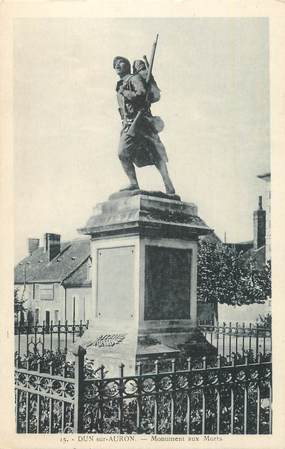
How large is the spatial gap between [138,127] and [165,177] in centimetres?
64

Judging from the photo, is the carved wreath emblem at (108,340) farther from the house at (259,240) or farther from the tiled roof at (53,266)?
the tiled roof at (53,266)

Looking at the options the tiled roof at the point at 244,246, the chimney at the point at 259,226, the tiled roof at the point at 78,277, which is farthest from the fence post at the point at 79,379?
the tiled roof at the point at 78,277

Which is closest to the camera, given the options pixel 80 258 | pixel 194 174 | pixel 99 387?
pixel 99 387

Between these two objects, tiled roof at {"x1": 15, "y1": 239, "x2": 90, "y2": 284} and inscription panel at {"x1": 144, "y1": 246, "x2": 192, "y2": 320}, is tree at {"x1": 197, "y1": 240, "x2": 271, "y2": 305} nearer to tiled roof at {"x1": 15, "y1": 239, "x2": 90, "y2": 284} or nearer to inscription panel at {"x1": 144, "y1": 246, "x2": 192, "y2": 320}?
tiled roof at {"x1": 15, "y1": 239, "x2": 90, "y2": 284}

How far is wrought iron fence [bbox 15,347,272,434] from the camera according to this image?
4.46m

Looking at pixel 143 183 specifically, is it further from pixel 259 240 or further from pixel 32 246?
pixel 259 240

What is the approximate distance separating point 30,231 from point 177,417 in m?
2.50

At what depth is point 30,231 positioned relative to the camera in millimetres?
6141

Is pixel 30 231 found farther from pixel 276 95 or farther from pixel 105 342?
pixel 276 95

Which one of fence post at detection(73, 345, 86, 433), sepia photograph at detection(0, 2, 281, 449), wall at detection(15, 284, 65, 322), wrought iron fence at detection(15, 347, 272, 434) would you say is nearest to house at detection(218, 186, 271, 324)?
wall at detection(15, 284, 65, 322)

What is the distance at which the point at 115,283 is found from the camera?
241 inches

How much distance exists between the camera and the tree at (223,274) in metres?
16.4

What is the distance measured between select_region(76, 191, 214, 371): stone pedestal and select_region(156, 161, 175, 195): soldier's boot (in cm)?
10

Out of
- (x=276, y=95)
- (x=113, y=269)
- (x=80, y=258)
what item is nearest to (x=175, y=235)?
(x=113, y=269)
